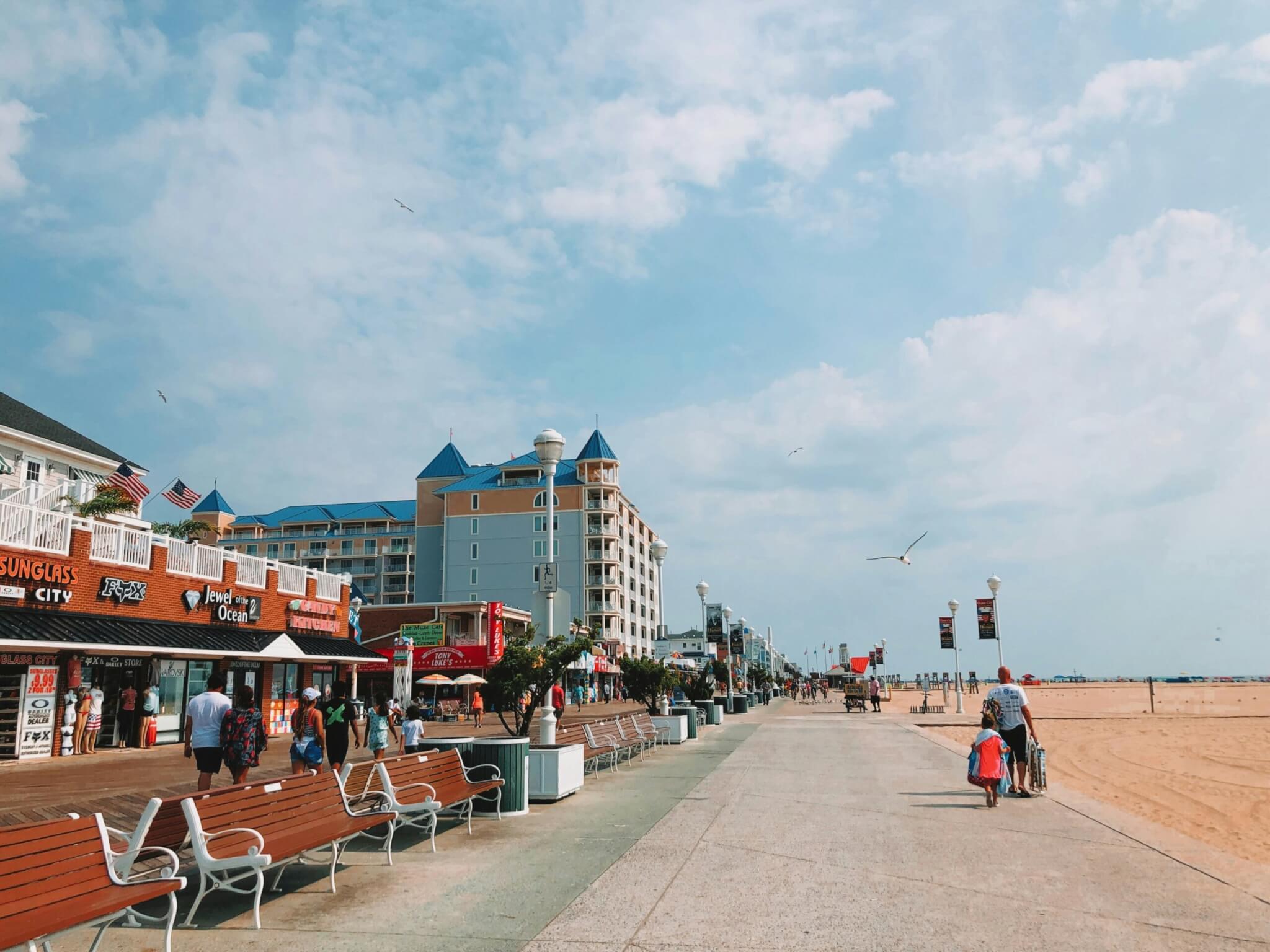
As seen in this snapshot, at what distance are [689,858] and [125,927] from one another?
174 inches

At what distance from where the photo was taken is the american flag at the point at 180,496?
1375 inches

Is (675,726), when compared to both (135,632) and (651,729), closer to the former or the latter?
(651,729)

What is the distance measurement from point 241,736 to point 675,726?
13533mm

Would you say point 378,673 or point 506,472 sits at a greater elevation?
point 506,472

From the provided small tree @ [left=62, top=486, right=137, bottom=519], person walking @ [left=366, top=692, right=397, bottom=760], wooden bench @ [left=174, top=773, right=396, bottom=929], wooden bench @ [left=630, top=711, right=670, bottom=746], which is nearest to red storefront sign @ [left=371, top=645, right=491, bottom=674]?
small tree @ [left=62, top=486, right=137, bottom=519]

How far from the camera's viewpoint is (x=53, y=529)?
69.1 ft

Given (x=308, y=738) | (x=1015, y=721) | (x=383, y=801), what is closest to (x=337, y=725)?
(x=308, y=738)

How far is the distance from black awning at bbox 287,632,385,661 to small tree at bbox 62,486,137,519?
7.70 m

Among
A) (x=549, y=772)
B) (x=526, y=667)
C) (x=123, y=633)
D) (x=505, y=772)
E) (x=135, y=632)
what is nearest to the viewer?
(x=505, y=772)

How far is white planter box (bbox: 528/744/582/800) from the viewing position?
12.2 meters

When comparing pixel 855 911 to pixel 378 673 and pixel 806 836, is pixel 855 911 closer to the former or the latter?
pixel 806 836

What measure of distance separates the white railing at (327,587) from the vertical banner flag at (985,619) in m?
23.9

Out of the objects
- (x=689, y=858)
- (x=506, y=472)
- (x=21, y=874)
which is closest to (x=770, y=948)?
(x=689, y=858)

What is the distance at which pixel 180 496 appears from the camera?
3500 centimetres
